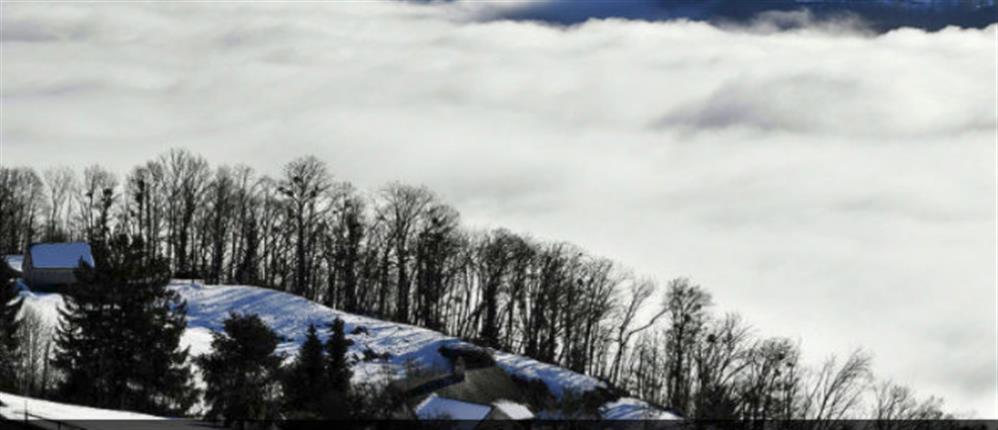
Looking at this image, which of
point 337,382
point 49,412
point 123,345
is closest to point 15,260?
point 123,345

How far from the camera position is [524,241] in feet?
376

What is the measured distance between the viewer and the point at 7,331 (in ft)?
230

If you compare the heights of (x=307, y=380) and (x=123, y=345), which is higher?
(x=123, y=345)

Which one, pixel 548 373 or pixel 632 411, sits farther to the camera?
pixel 548 373

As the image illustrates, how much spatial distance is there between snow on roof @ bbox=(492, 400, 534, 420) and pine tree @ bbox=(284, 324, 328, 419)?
17.1m

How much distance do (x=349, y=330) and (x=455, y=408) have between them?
25.8m

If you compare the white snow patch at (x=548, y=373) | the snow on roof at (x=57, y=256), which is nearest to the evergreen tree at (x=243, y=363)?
the white snow patch at (x=548, y=373)

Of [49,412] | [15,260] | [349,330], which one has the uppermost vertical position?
[15,260]

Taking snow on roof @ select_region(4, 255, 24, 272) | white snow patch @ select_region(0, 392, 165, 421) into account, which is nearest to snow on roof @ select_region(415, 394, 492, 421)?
white snow patch @ select_region(0, 392, 165, 421)

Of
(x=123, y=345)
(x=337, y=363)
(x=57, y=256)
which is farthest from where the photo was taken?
(x=57, y=256)

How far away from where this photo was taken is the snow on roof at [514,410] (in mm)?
73688

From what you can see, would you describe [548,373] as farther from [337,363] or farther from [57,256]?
[57,256]

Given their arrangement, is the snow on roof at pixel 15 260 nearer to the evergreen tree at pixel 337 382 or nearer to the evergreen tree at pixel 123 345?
the evergreen tree at pixel 123 345

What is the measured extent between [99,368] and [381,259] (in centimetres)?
5147
